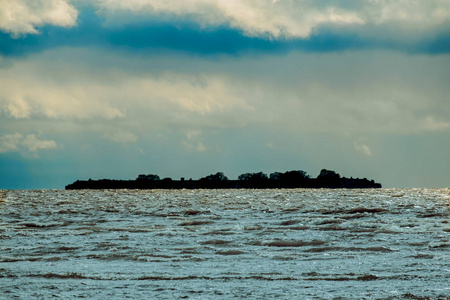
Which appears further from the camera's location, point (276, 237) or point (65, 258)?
point (276, 237)

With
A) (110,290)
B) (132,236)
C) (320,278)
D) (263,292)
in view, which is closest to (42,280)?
(110,290)

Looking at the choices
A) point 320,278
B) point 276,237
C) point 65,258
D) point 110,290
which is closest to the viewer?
point 110,290

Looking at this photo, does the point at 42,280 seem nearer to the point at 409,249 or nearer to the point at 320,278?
the point at 320,278

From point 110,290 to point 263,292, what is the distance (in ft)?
7.86

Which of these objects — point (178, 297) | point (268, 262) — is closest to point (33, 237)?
point (268, 262)

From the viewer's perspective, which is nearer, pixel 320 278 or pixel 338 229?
pixel 320 278

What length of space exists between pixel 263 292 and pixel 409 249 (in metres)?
6.04

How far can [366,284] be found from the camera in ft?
29.6

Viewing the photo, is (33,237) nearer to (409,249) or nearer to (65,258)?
(65,258)

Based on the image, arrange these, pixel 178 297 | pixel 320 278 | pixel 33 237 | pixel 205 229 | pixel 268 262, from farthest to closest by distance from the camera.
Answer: pixel 205 229
pixel 33 237
pixel 268 262
pixel 320 278
pixel 178 297

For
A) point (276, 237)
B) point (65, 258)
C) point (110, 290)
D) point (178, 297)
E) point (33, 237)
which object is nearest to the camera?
point (178, 297)

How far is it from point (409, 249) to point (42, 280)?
829 centimetres

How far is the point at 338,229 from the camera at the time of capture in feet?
61.4

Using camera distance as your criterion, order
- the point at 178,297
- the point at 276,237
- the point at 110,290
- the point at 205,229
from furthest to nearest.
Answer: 1. the point at 205,229
2. the point at 276,237
3. the point at 110,290
4. the point at 178,297
